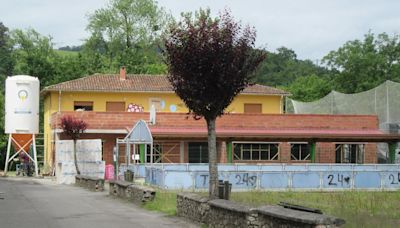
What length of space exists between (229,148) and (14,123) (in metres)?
17.7

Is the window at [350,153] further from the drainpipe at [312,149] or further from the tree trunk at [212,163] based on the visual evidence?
the tree trunk at [212,163]

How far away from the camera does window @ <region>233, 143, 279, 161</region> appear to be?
49.5 metres

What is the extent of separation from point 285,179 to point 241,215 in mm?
17830

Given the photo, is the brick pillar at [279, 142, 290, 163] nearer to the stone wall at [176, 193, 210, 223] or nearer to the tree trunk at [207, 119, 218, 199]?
the stone wall at [176, 193, 210, 223]

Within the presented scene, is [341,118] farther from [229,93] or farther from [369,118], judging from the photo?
[229,93]

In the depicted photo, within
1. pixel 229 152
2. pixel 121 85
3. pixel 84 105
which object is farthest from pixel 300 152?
pixel 84 105

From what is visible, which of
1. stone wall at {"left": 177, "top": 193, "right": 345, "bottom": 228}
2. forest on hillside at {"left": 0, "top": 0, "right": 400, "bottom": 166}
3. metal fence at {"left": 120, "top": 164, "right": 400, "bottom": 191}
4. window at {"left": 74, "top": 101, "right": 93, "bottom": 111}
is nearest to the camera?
stone wall at {"left": 177, "top": 193, "right": 345, "bottom": 228}

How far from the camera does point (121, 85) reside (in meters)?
57.4

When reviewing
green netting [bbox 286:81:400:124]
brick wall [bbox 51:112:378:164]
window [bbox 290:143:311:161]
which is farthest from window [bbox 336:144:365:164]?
green netting [bbox 286:81:400:124]

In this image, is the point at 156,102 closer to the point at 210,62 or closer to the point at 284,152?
the point at 284,152

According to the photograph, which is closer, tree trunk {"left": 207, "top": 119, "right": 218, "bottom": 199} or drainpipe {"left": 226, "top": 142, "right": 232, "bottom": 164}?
tree trunk {"left": 207, "top": 119, "right": 218, "bottom": 199}

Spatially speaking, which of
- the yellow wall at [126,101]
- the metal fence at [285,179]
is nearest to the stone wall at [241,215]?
the metal fence at [285,179]

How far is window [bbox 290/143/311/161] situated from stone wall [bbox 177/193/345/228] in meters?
32.5

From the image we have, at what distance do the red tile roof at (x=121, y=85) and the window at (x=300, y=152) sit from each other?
22.7ft
